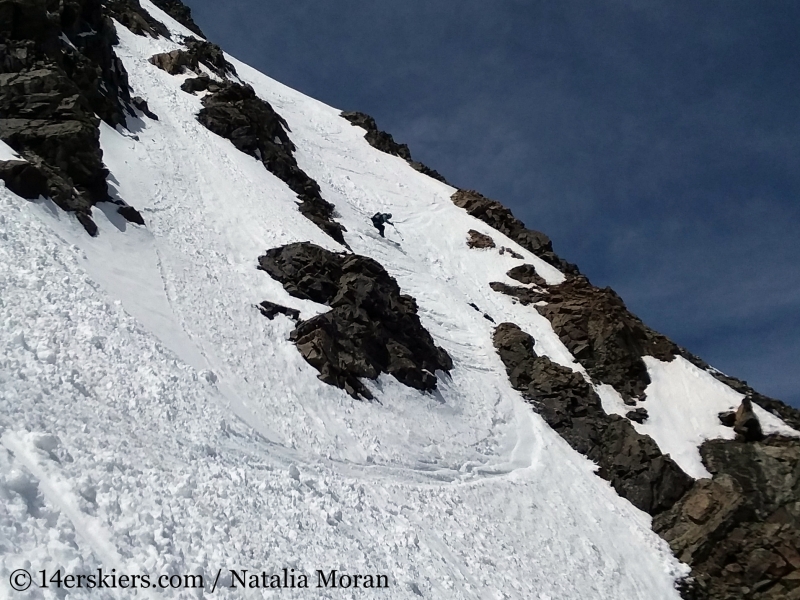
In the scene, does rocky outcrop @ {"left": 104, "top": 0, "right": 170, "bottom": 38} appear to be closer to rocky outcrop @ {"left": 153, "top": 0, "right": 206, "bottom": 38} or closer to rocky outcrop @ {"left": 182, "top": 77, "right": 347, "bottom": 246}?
rocky outcrop @ {"left": 182, "top": 77, "right": 347, "bottom": 246}

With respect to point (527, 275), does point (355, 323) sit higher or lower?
lower

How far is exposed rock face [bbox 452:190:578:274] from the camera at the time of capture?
52.3 metres

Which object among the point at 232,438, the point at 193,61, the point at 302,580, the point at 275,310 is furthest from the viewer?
the point at 193,61

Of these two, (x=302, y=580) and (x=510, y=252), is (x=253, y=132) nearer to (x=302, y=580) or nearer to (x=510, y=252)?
(x=510, y=252)

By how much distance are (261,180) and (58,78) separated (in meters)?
11.9

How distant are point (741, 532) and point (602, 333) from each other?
43.9 feet

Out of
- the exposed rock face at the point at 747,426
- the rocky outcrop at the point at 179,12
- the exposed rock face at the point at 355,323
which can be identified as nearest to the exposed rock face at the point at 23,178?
the exposed rock face at the point at 355,323

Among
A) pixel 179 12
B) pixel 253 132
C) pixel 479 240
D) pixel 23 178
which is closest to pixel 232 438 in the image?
pixel 23 178

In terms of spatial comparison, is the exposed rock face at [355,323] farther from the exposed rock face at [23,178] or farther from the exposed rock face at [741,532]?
the exposed rock face at [741,532]

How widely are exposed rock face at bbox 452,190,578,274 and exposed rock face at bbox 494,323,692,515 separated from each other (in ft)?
66.9

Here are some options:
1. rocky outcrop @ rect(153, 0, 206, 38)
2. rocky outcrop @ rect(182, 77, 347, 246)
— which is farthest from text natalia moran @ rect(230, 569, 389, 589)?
rocky outcrop @ rect(153, 0, 206, 38)

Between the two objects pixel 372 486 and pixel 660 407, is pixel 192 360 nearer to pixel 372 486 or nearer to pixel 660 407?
pixel 372 486

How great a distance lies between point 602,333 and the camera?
34.8 m

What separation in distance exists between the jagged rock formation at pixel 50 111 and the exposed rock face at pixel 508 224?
31823 millimetres
